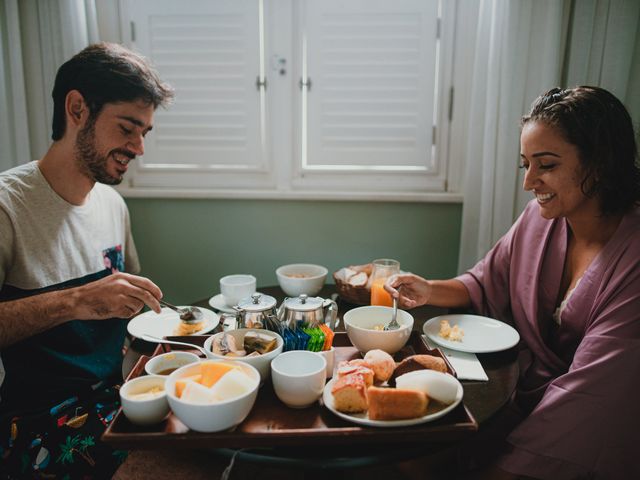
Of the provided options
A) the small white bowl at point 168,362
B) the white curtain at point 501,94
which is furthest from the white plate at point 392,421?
the white curtain at point 501,94

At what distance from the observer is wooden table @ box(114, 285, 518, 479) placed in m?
0.85

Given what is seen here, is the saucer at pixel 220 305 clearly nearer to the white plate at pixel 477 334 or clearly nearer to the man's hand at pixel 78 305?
the man's hand at pixel 78 305

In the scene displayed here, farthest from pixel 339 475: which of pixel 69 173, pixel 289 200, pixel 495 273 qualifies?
pixel 289 200

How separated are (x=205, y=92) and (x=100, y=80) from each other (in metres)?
0.78

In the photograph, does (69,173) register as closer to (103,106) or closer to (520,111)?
(103,106)

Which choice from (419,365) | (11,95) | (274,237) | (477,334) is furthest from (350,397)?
(11,95)

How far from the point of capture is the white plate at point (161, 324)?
52.9 inches

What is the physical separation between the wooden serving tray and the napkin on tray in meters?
0.23

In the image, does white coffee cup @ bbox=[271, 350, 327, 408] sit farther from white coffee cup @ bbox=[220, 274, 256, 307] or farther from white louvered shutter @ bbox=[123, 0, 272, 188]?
white louvered shutter @ bbox=[123, 0, 272, 188]

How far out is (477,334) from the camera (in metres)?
1.36

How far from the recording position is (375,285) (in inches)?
59.4

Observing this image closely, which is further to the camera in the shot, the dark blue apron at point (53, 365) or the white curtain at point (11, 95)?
the white curtain at point (11, 95)

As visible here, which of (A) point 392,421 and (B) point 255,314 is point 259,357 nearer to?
(B) point 255,314

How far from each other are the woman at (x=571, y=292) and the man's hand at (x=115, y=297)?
0.65m
